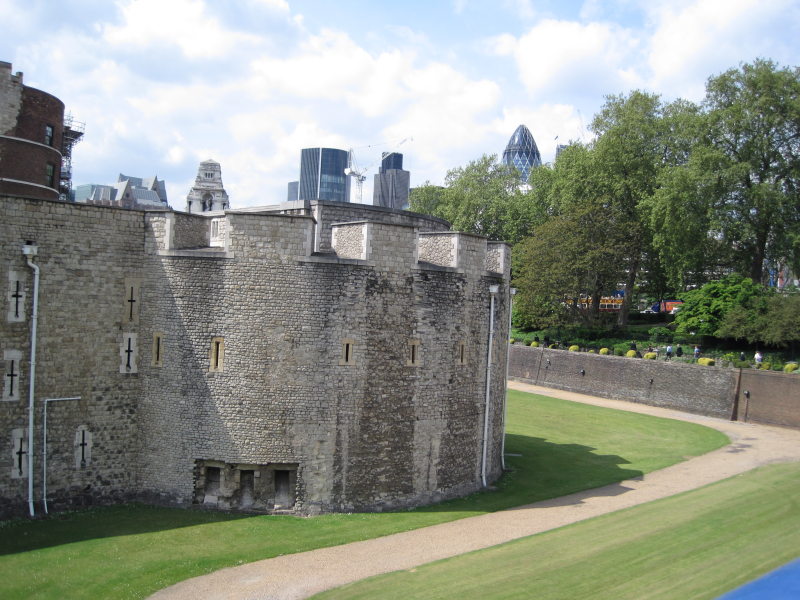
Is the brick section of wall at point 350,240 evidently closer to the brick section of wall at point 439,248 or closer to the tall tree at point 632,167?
the brick section of wall at point 439,248

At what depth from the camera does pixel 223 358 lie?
56.8 feet

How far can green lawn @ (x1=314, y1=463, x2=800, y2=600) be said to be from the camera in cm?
1355

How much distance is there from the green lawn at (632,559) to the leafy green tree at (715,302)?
22.8 meters

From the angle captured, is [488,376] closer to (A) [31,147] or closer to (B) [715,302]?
(A) [31,147]

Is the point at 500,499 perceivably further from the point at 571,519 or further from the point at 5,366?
the point at 5,366

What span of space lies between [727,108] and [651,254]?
12505 mm

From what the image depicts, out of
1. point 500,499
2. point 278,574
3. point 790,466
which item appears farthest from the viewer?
point 790,466

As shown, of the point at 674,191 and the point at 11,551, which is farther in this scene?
the point at 674,191

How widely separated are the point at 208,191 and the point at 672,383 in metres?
38.8

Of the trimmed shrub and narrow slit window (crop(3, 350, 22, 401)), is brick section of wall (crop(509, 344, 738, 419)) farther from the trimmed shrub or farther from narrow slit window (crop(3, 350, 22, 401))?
narrow slit window (crop(3, 350, 22, 401))

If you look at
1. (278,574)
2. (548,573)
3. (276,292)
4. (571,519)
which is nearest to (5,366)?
(276,292)

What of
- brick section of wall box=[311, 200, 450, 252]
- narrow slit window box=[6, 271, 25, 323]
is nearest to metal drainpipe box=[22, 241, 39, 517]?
narrow slit window box=[6, 271, 25, 323]

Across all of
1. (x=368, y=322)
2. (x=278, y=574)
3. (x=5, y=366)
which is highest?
(x=368, y=322)

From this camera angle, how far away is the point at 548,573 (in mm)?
14406
